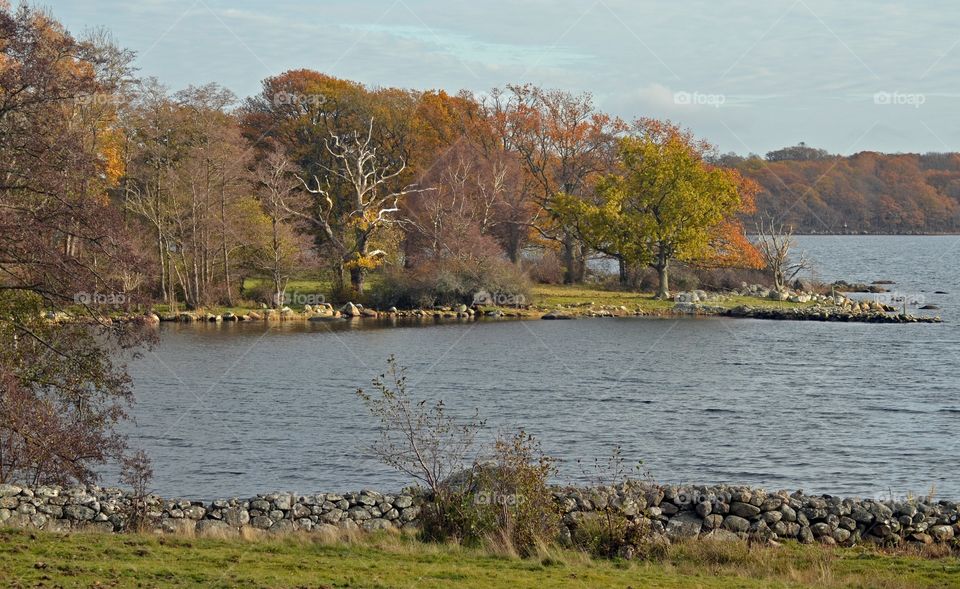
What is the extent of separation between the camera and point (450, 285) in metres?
65.3

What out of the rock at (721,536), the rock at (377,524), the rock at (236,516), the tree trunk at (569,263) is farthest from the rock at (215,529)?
the tree trunk at (569,263)

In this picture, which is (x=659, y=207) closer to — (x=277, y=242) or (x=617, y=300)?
(x=617, y=300)

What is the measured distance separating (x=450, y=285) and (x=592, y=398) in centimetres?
2961

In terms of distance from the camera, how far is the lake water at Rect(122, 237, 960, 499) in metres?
25.7

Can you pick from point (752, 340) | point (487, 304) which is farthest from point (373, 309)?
point (752, 340)

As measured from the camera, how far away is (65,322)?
2136 cm

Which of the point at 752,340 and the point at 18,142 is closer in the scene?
the point at 18,142

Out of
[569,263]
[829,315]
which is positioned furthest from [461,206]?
[829,315]

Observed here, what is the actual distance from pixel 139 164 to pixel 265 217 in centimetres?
801

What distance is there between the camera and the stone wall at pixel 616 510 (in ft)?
60.4

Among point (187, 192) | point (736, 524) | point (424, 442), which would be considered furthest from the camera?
point (187, 192)

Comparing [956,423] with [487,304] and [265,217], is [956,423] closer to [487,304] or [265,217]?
[487,304]

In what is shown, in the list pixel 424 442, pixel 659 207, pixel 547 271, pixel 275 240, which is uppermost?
pixel 659 207

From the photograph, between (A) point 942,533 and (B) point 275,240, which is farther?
(B) point 275,240
